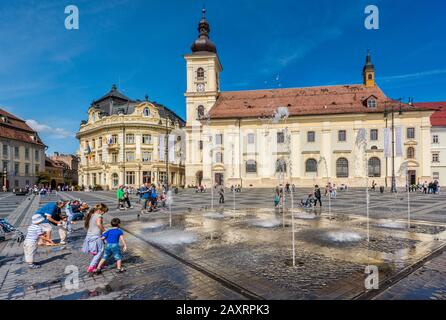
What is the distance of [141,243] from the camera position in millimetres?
8258

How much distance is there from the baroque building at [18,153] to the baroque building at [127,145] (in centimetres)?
1192

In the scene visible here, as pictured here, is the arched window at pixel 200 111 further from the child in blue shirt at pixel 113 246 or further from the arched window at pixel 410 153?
the child in blue shirt at pixel 113 246

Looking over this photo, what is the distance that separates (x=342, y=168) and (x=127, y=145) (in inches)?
1620

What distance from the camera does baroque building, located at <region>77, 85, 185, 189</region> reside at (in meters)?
52.5

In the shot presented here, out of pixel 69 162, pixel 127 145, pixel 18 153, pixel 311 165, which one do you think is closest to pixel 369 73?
pixel 311 165

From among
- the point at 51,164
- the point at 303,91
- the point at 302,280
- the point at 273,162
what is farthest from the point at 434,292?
the point at 51,164

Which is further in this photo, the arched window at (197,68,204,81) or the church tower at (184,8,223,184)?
the arched window at (197,68,204,81)

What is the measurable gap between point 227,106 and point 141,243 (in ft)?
143

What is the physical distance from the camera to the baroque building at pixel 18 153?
170 ft

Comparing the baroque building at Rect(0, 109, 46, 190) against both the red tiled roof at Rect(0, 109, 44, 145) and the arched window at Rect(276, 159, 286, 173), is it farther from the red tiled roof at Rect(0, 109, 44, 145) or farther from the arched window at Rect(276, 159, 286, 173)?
the arched window at Rect(276, 159, 286, 173)

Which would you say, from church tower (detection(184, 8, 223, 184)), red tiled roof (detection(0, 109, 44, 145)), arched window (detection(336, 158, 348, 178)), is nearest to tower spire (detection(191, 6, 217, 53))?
church tower (detection(184, 8, 223, 184))

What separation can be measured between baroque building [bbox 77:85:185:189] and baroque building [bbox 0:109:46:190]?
11.9m

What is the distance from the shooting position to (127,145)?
52.6 metres

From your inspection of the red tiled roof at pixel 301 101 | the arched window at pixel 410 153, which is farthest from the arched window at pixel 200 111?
the arched window at pixel 410 153
